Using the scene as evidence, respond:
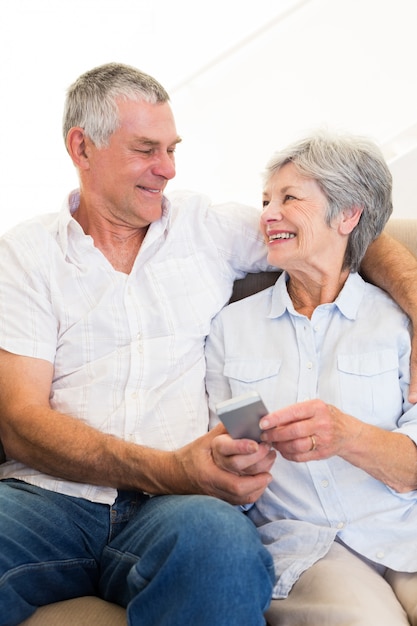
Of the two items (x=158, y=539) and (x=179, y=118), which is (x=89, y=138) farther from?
(x=179, y=118)

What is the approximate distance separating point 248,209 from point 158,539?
94cm

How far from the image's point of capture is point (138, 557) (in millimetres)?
1488

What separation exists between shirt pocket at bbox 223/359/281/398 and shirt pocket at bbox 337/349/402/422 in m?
0.15

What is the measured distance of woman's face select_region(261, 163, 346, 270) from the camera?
1.80 metres

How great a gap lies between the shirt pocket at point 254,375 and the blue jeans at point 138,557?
1.01ft

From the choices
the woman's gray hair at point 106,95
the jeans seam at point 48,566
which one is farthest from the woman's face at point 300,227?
the jeans seam at point 48,566

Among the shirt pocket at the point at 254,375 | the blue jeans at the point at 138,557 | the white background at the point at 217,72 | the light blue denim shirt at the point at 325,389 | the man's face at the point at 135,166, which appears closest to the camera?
the blue jeans at the point at 138,557

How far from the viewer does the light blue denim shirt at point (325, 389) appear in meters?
1.62

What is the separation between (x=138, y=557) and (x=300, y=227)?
78 cm

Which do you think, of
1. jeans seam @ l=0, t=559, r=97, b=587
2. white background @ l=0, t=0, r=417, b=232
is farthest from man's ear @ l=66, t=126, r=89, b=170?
white background @ l=0, t=0, r=417, b=232

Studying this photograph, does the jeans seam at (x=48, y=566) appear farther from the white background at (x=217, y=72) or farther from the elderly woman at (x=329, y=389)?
the white background at (x=217, y=72)

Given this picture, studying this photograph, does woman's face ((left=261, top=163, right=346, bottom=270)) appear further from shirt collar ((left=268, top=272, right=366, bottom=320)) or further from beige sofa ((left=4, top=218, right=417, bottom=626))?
beige sofa ((left=4, top=218, right=417, bottom=626))

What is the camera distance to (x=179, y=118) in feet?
14.4

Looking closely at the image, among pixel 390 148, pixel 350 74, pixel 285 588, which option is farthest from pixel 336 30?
pixel 285 588
